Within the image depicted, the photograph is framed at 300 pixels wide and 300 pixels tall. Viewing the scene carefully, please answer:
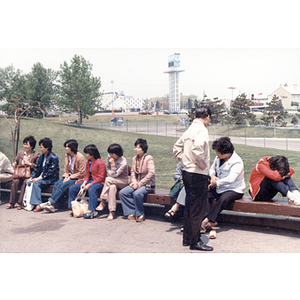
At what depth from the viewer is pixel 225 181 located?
4.35m

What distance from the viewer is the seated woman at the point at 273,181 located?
4137mm

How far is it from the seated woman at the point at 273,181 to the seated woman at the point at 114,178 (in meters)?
1.99

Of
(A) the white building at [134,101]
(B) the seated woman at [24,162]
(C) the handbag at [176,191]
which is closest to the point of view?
(C) the handbag at [176,191]

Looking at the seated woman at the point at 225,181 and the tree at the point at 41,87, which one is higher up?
the tree at the point at 41,87

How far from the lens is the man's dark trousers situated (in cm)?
366

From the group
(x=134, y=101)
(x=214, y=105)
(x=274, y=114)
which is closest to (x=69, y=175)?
(x=134, y=101)

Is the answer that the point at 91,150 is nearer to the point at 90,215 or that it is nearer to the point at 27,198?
the point at 90,215

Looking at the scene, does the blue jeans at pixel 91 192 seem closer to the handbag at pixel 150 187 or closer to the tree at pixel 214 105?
the handbag at pixel 150 187

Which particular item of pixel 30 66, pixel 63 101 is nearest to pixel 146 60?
pixel 30 66

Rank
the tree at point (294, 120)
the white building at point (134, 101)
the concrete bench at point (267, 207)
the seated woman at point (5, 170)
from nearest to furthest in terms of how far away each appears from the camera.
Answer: the concrete bench at point (267, 207), the seated woman at point (5, 170), the white building at point (134, 101), the tree at point (294, 120)

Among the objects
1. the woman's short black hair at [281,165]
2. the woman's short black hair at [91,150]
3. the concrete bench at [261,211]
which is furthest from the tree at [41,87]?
the woman's short black hair at [281,165]

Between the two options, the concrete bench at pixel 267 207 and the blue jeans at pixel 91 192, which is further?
the blue jeans at pixel 91 192

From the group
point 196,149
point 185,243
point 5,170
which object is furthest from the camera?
point 5,170

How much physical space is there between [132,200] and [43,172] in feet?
6.27
